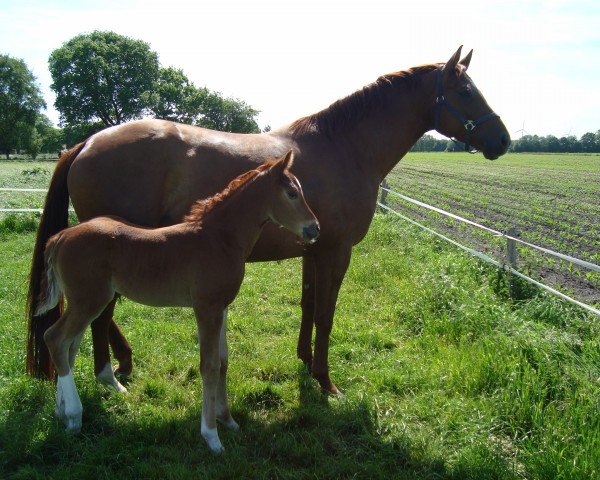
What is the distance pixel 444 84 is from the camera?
4156 millimetres

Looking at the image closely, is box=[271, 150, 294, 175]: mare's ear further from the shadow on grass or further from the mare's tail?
the shadow on grass

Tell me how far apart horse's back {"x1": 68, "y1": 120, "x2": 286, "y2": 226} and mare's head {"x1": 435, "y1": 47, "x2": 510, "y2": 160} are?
196 centimetres

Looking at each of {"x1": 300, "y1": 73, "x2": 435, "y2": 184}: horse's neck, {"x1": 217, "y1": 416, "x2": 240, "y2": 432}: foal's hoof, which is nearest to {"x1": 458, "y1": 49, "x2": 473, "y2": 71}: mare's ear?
{"x1": 300, "y1": 73, "x2": 435, "y2": 184}: horse's neck

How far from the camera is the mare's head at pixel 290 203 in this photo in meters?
3.00

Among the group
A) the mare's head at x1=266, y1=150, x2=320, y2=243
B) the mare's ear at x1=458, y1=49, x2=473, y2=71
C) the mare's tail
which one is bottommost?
the mare's tail

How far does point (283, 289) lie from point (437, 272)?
88.2 inches

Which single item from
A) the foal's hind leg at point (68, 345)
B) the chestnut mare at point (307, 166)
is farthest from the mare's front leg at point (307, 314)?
the foal's hind leg at point (68, 345)

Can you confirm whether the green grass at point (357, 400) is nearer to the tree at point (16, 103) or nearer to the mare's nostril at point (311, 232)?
the mare's nostril at point (311, 232)

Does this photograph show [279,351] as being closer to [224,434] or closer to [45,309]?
[224,434]

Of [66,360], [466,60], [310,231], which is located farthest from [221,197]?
[466,60]

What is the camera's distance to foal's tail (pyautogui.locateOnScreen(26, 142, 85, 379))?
3477mm

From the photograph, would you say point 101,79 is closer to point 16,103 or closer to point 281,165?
point 16,103

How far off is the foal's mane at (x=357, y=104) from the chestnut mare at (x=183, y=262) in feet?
4.05

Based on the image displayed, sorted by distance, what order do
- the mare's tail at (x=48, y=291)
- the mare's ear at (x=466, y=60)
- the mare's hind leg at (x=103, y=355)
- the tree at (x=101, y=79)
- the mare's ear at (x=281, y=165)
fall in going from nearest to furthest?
the mare's ear at (x=281, y=165)
the mare's tail at (x=48, y=291)
the mare's hind leg at (x=103, y=355)
the mare's ear at (x=466, y=60)
the tree at (x=101, y=79)
